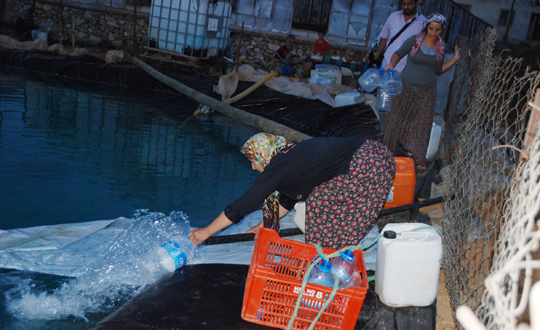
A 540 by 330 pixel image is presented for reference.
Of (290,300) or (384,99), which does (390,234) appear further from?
(384,99)

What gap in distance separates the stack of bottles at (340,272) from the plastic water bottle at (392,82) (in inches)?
131

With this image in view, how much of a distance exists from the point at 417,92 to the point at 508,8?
62.8 ft

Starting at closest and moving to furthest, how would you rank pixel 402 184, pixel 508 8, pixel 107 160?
1. pixel 402 184
2. pixel 107 160
3. pixel 508 8

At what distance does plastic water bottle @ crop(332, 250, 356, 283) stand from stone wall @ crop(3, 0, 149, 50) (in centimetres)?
1570

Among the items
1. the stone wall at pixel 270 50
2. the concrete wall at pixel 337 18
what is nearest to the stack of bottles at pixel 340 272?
the stone wall at pixel 270 50

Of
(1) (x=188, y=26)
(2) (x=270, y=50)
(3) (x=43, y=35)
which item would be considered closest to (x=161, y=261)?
(1) (x=188, y=26)

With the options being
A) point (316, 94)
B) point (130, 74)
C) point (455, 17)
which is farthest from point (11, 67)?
point (455, 17)

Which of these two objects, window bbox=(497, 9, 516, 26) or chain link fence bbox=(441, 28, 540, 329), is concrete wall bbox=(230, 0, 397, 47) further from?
window bbox=(497, 9, 516, 26)

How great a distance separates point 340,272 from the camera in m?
2.57

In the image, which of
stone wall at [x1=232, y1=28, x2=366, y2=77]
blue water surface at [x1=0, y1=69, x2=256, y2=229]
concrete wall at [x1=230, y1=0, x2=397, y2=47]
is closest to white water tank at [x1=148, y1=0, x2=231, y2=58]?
concrete wall at [x1=230, y1=0, x2=397, y2=47]

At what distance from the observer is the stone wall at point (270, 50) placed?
16.0 metres

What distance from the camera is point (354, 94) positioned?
8.55 meters

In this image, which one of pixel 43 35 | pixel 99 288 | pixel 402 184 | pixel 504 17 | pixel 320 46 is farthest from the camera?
pixel 504 17

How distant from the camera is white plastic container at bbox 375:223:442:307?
8.98ft
